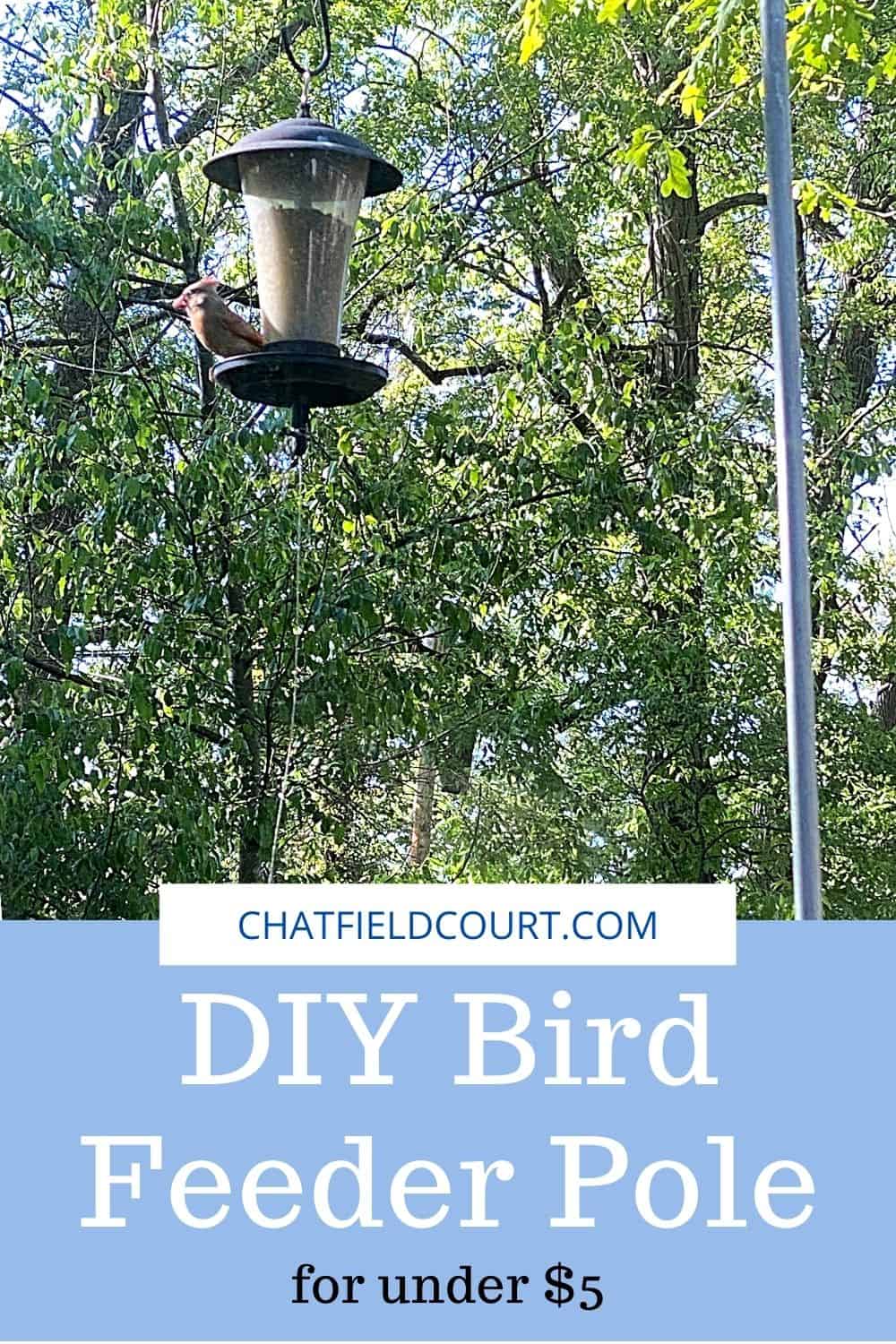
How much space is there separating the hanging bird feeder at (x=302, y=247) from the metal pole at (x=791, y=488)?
0.67m

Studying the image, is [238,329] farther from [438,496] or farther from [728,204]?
[728,204]

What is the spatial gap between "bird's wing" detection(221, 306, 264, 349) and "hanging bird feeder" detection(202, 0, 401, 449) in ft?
0.11

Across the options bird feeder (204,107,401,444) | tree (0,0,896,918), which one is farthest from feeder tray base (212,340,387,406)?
tree (0,0,896,918)

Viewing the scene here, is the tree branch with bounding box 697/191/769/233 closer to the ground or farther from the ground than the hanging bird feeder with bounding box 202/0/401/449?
farther from the ground

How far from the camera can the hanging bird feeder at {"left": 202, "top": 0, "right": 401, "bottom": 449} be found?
2.46 meters

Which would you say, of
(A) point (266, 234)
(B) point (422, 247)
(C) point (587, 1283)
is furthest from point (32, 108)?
(C) point (587, 1283)

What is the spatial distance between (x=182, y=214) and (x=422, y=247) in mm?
584

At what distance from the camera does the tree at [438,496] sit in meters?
3.98

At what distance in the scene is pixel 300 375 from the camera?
2.45 metres

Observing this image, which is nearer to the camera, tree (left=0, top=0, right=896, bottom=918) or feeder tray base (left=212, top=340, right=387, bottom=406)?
feeder tray base (left=212, top=340, right=387, bottom=406)

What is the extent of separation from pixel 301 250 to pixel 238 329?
0.17 metres

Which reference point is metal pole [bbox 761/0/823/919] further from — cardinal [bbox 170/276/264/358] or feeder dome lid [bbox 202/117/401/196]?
cardinal [bbox 170/276/264/358]

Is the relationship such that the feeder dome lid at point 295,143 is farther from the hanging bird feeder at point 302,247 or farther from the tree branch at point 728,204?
the tree branch at point 728,204

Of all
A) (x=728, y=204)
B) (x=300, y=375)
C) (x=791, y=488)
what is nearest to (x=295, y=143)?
(x=300, y=375)
